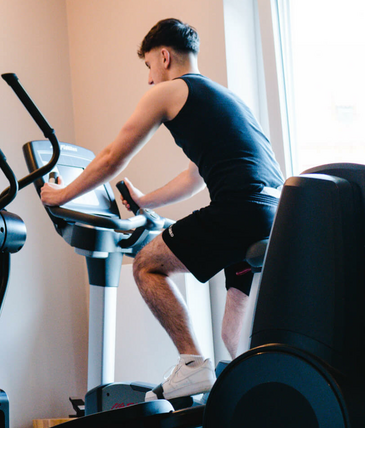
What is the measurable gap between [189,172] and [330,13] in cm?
143

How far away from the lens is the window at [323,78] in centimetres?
295

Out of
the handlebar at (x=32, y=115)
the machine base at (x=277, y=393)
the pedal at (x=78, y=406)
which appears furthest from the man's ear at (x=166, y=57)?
the pedal at (x=78, y=406)

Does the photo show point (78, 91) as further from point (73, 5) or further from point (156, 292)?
point (156, 292)

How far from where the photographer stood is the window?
9.69 feet

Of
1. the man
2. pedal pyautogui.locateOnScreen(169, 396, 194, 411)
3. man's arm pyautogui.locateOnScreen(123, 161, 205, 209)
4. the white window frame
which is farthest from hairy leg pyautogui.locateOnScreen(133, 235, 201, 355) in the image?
the white window frame

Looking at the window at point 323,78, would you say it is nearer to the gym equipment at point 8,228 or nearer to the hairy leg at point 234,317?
the hairy leg at point 234,317

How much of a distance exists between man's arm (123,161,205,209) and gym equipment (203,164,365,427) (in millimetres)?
1638

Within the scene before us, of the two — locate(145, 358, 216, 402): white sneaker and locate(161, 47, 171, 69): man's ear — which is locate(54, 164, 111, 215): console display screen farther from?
locate(145, 358, 216, 402): white sneaker

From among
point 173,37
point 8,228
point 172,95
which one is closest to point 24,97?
point 8,228

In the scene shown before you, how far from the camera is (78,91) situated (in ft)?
12.7

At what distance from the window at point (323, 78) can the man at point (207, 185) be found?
1133 millimetres
